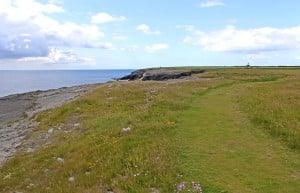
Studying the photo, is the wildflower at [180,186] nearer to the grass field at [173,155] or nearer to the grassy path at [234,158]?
the grass field at [173,155]

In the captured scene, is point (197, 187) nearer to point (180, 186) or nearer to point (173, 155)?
point (180, 186)

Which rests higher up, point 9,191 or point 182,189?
point 182,189

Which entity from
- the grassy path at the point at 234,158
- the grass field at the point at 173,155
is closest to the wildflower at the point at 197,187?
the grass field at the point at 173,155

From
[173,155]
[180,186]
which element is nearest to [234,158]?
[173,155]

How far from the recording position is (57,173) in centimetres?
1539

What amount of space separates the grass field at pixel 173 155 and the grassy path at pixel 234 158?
3cm

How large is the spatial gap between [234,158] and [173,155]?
6.98 ft

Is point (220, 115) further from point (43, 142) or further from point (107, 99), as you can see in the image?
point (107, 99)

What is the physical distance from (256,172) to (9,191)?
8607 millimetres

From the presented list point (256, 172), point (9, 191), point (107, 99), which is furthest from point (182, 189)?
point (107, 99)

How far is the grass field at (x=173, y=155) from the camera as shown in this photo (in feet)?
40.8

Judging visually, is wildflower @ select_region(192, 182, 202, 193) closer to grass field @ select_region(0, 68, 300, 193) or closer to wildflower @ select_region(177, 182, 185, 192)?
grass field @ select_region(0, 68, 300, 193)

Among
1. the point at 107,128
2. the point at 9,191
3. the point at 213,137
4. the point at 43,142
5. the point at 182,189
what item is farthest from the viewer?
the point at 43,142

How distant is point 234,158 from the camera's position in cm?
1445
